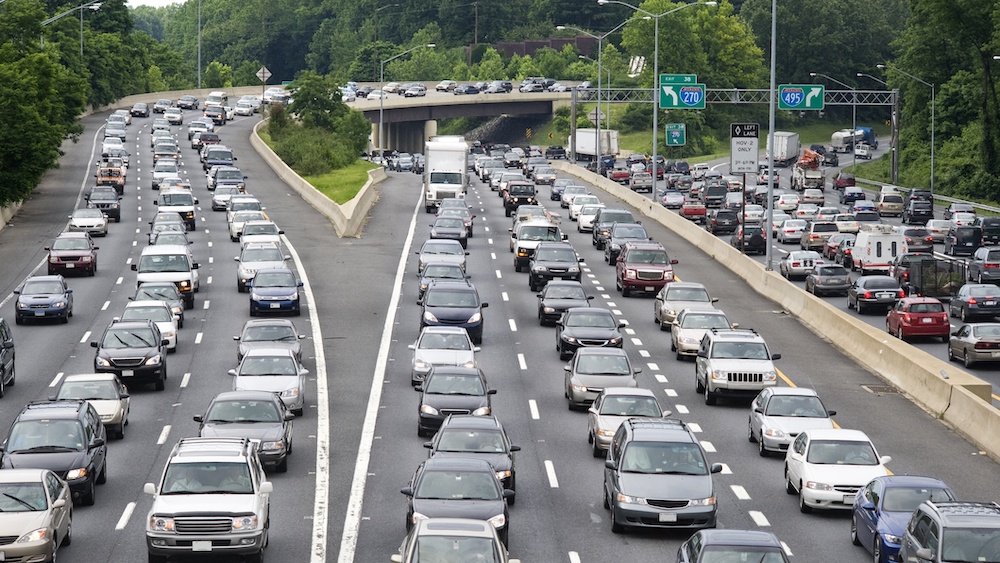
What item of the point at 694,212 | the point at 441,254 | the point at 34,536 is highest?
the point at 694,212

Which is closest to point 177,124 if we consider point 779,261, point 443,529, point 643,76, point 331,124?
point 331,124

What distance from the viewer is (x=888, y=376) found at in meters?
38.3

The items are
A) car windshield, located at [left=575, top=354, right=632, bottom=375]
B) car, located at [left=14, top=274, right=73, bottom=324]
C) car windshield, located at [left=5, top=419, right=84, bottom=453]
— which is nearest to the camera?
car windshield, located at [left=5, top=419, right=84, bottom=453]

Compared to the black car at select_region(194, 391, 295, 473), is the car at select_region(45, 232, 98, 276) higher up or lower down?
higher up

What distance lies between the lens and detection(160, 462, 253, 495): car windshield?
71.4ft

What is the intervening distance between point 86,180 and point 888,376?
6244cm

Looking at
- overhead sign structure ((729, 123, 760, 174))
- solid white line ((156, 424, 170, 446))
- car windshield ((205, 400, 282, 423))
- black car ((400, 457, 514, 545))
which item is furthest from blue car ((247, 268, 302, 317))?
black car ((400, 457, 514, 545))

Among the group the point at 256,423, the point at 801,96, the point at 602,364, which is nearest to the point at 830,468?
the point at 602,364

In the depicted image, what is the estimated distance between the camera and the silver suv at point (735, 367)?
113 feet

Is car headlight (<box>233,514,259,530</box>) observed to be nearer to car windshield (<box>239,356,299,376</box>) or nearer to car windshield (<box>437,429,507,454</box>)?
car windshield (<box>437,429,507,454</box>)

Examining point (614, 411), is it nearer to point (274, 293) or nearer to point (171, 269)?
point (274, 293)

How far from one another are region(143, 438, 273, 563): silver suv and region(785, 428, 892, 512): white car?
8.82 meters

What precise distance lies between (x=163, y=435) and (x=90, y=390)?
1.69m

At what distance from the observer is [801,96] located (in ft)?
285
